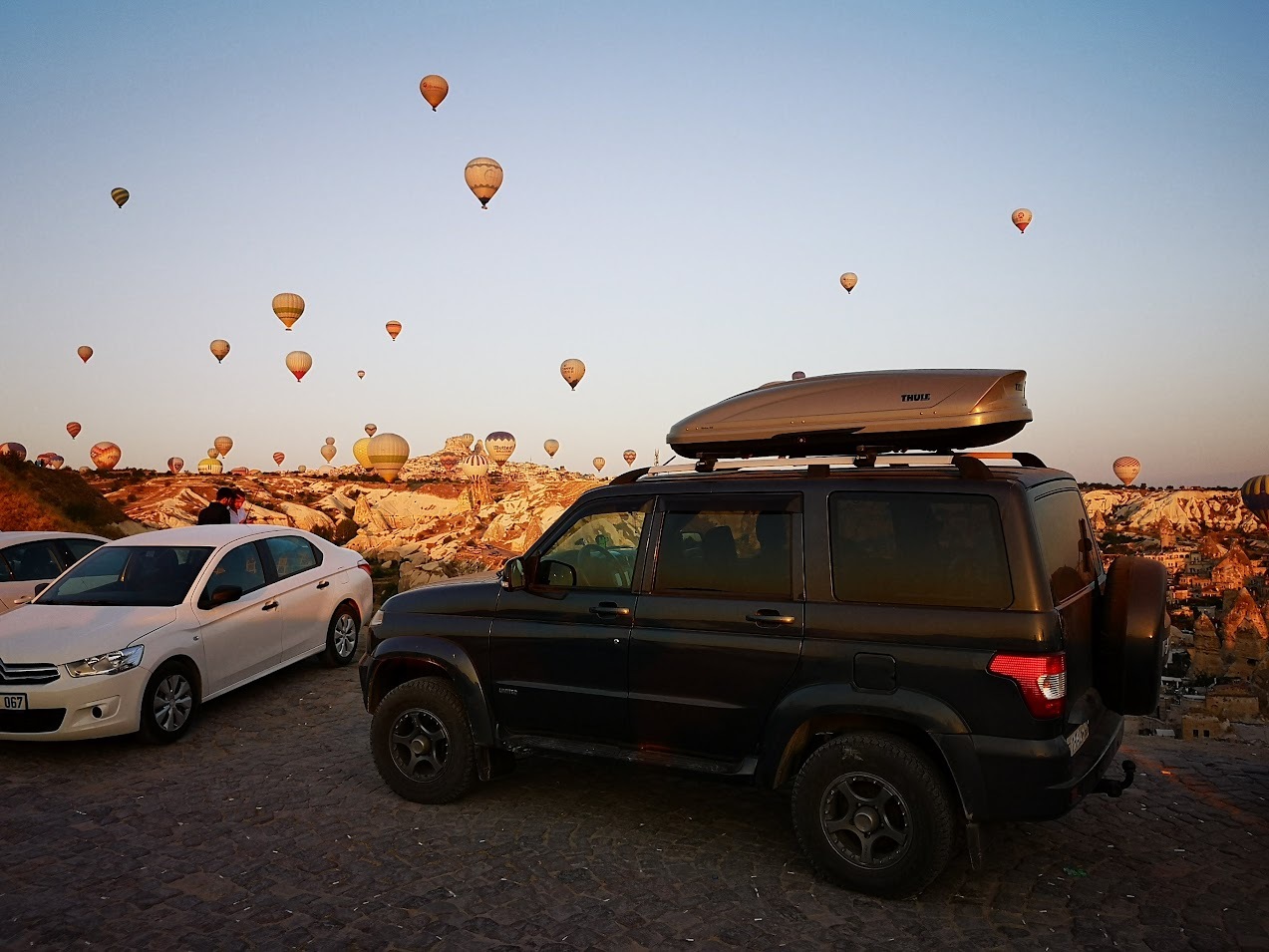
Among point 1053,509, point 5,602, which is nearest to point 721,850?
point 1053,509

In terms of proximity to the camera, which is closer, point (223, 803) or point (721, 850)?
point (721, 850)

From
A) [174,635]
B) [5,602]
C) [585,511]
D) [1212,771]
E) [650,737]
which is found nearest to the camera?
[650,737]

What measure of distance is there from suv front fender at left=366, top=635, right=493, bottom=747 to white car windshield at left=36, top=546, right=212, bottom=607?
267cm

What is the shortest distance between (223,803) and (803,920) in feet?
12.7

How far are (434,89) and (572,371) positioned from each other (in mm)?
23893

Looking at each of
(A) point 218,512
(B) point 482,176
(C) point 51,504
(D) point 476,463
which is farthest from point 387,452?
(A) point 218,512

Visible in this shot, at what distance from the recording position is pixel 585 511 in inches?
217

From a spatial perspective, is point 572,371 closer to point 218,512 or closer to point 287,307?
point 287,307

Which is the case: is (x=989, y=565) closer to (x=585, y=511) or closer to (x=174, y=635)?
(x=585, y=511)

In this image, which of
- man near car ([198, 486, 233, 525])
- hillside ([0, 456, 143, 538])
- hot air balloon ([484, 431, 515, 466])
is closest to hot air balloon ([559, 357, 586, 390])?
hot air balloon ([484, 431, 515, 466])

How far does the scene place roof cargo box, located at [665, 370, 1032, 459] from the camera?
15.7ft

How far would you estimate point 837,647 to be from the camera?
4512 mm

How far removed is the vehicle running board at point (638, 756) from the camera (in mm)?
4785

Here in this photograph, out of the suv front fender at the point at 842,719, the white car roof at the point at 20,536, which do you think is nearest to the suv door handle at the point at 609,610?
the suv front fender at the point at 842,719
